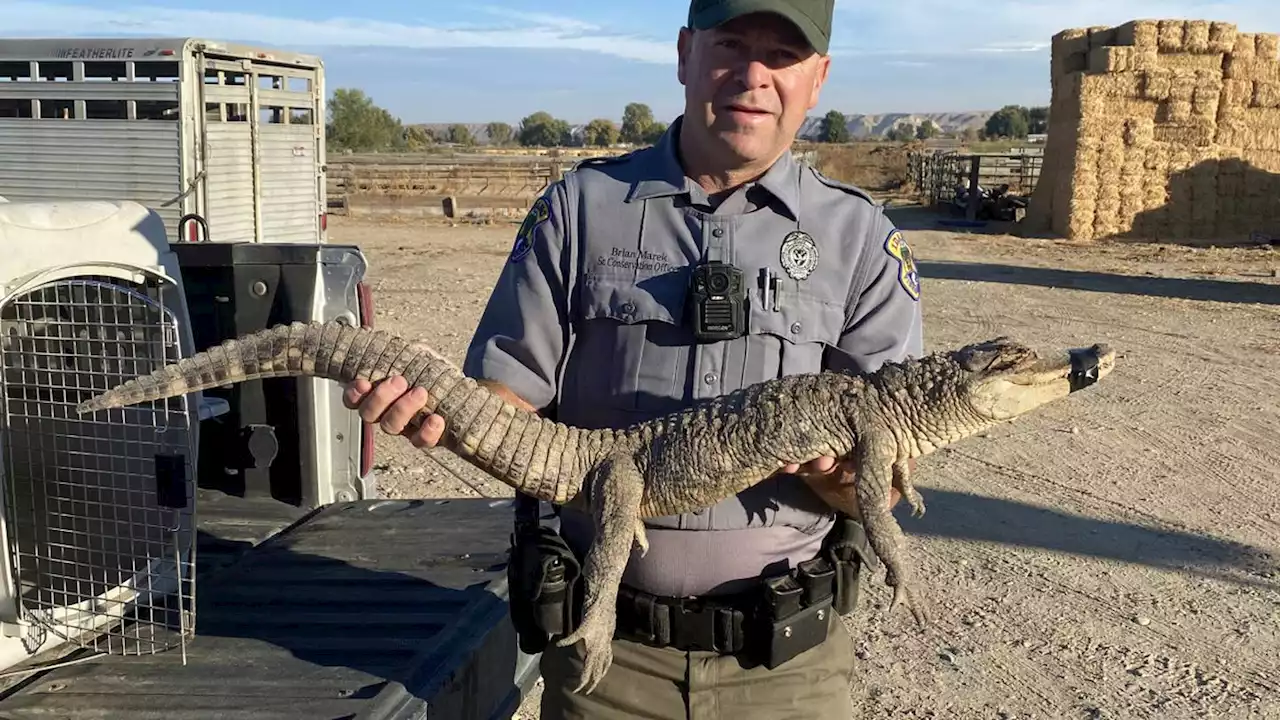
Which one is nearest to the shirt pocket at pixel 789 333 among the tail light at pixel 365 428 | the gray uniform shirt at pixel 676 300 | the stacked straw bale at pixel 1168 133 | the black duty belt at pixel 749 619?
the gray uniform shirt at pixel 676 300

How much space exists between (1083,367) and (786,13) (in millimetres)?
1320

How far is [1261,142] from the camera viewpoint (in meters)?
21.7

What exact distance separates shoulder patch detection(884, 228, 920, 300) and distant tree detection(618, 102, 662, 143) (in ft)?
258

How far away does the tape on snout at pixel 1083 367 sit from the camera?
2961 mm

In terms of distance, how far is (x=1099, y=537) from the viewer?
621 centimetres

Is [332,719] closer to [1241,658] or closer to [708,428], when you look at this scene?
[708,428]

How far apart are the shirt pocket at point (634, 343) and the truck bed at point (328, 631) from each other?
3.25 feet

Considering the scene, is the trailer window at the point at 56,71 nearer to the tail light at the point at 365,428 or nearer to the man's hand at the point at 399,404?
the tail light at the point at 365,428

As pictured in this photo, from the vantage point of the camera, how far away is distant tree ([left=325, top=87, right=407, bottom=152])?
47.8 meters

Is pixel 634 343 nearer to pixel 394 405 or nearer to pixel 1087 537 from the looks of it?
pixel 394 405

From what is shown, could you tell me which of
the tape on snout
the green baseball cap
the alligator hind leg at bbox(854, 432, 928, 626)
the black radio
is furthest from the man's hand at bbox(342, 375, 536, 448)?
the tape on snout

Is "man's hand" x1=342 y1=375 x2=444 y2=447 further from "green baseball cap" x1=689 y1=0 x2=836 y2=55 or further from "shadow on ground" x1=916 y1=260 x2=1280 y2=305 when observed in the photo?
"shadow on ground" x1=916 y1=260 x2=1280 y2=305

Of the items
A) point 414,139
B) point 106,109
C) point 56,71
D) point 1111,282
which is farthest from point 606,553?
point 414,139

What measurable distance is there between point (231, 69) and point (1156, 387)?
869 cm
